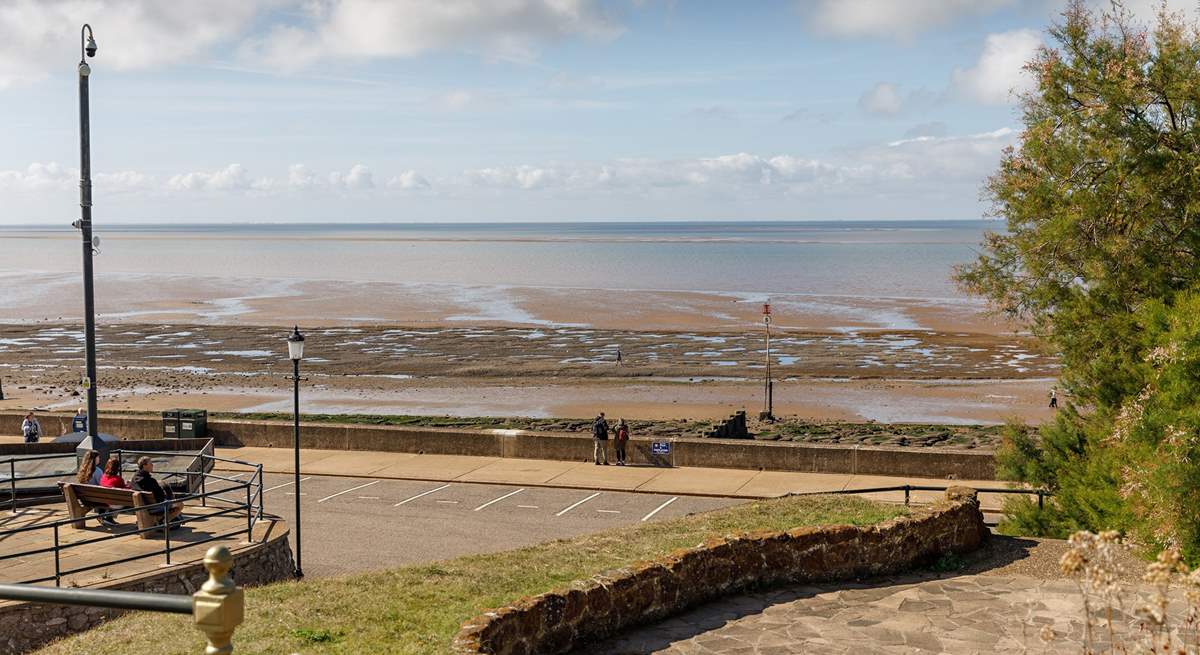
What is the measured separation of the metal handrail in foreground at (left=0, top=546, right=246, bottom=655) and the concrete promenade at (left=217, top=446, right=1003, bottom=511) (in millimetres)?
19784

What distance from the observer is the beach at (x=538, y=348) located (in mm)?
44969

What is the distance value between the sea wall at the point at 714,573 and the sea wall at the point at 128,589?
103 inches

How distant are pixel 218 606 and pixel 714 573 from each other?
7919 mm

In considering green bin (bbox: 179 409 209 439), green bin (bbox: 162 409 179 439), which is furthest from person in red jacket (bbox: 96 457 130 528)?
green bin (bbox: 162 409 179 439)

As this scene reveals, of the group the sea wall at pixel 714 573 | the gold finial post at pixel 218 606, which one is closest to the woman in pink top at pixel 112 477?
the sea wall at pixel 714 573

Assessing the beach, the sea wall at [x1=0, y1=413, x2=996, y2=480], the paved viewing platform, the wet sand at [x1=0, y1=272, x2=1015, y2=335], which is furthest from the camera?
the wet sand at [x1=0, y1=272, x2=1015, y2=335]

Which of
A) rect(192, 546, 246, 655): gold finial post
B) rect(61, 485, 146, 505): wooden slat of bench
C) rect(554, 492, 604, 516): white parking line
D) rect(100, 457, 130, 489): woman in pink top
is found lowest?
rect(554, 492, 604, 516): white parking line

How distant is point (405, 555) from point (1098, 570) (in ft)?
46.2

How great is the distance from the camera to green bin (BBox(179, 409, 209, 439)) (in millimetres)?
28797

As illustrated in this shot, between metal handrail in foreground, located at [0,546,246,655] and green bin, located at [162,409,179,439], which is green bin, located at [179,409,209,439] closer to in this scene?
green bin, located at [162,409,179,439]

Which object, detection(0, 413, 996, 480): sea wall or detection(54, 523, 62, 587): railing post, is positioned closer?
detection(54, 523, 62, 587): railing post

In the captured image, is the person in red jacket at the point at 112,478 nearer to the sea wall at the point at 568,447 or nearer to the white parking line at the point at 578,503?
the white parking line at the point at 578,503

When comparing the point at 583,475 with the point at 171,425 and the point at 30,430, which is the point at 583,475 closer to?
the point at 171,425

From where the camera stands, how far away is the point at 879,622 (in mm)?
10430
